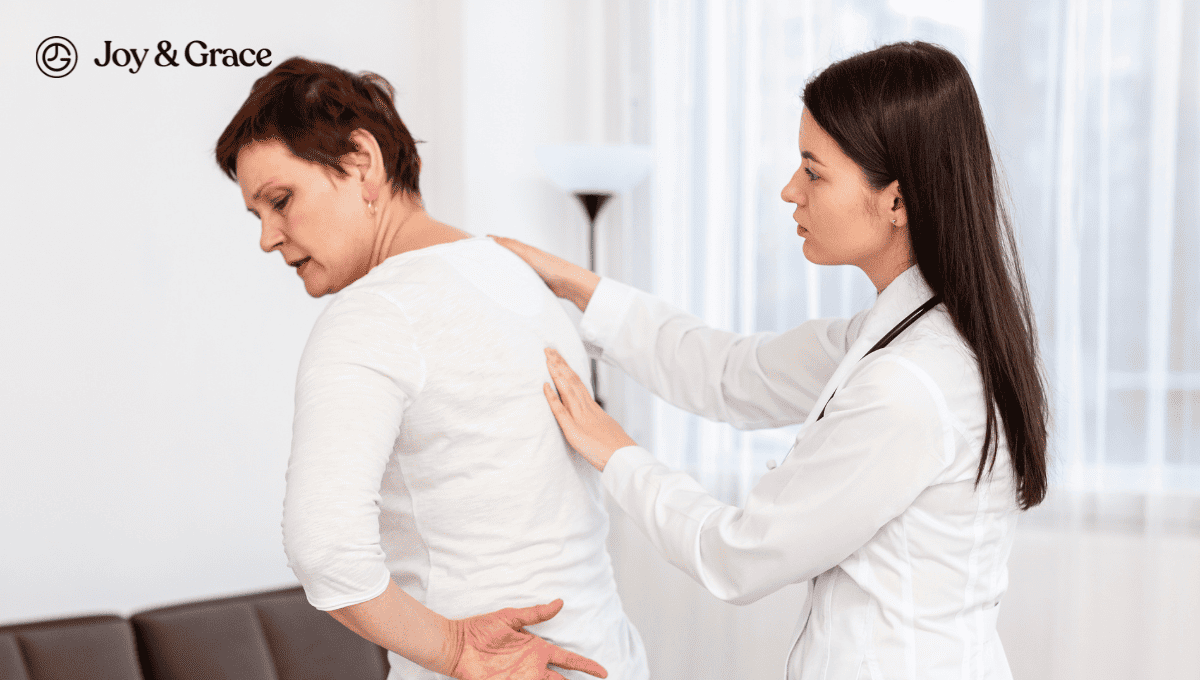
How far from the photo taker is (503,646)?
0.97 meters

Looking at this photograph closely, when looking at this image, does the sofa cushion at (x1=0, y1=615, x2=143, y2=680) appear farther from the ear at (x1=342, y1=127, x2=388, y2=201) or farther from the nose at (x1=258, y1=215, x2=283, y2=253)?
the ear at (x1=342, y1=127, x2=388, y2=201)

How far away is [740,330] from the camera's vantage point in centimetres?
247

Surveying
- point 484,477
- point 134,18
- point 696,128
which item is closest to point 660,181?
point 696,128

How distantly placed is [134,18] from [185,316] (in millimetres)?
734

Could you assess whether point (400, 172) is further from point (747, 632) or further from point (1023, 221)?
point (747, 632)

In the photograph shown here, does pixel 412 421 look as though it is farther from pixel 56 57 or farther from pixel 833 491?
pixel 56 57

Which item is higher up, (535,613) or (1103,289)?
(1103,289)

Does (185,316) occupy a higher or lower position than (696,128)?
lower

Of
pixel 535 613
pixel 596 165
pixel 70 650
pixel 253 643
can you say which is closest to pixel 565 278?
pixel 535 613

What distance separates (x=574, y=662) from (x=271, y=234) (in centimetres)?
62

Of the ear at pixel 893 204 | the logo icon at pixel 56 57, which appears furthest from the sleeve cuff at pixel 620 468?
the logo icon at pixel 56 57

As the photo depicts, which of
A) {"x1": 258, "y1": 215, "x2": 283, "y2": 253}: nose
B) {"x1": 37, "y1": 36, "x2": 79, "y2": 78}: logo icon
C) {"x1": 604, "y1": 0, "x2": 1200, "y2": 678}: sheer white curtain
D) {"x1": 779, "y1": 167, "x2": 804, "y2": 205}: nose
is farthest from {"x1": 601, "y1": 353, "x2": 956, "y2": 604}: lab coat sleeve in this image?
{"x1": 37, "y1": 36, "x2": 79, "y2": 78}: logo icon

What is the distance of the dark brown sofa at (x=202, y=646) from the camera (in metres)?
1.80

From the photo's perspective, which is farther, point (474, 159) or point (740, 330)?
point (474, 159)
